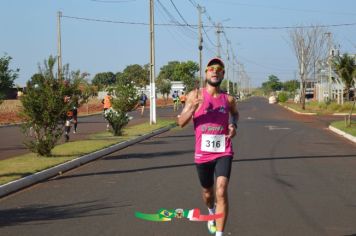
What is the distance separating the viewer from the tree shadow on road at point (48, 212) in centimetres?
772

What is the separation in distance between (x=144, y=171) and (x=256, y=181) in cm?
269

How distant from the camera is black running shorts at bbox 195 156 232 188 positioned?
6.11 m

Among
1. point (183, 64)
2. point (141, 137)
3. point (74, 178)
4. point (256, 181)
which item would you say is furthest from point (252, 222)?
point (183, 64)

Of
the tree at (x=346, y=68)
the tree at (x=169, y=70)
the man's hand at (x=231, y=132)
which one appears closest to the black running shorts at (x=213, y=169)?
the man's hand at (x=231, y=132)

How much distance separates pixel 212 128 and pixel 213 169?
0.48m

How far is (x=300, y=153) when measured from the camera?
1644 centimetres

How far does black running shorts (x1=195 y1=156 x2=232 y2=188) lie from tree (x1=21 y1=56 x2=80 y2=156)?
329 inches

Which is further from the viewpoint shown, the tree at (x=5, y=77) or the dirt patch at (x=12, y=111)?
the dirt patch at (x=12, y=111)

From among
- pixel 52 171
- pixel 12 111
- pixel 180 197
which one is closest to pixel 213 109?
pixel 180 197

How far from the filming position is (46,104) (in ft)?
46.3

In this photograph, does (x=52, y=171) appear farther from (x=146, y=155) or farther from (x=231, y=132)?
(x=231, y=132)

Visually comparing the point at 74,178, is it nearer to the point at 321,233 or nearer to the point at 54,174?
the point at 54,174

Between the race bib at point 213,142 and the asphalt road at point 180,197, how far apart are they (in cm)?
126

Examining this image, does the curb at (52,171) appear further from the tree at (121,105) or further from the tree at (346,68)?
the tree at (346,68)
